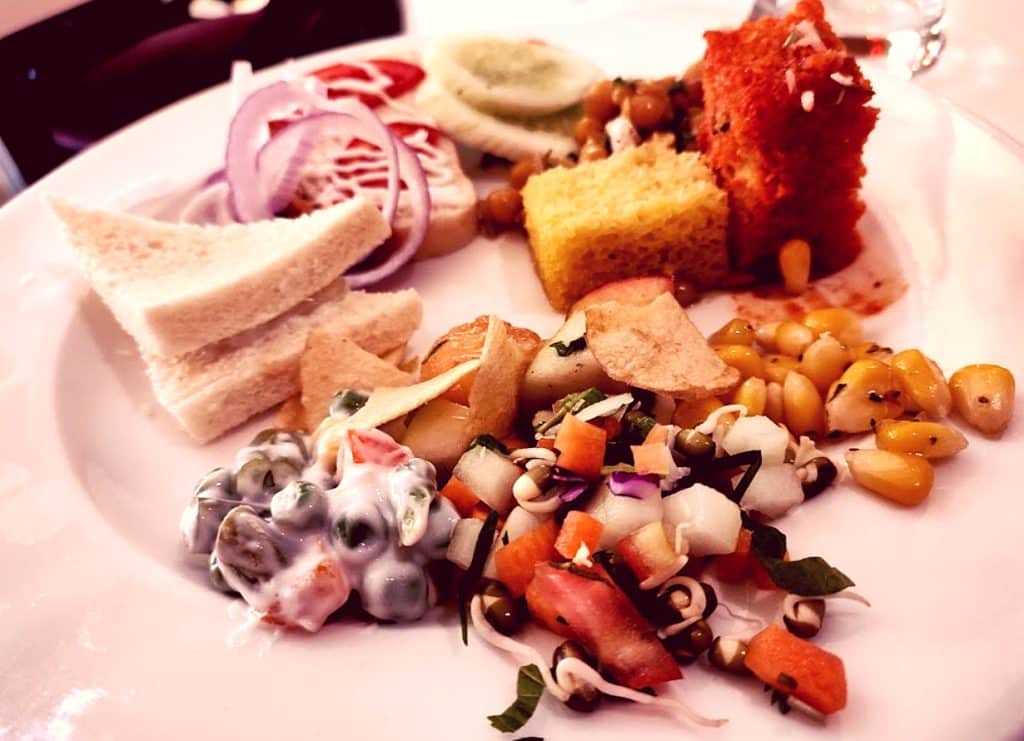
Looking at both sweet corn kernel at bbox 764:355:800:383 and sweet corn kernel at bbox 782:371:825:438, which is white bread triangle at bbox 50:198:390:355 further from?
sweet corn kernel at bbox 782:371:825:438

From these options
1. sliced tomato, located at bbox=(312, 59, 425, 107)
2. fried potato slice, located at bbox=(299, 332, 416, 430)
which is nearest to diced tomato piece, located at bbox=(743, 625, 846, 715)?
fried potato slice, located at bbox=(299, 332, 416, 430)

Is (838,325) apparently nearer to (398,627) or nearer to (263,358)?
(398,627)

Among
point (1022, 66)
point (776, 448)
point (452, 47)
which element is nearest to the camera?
point (776, 448)

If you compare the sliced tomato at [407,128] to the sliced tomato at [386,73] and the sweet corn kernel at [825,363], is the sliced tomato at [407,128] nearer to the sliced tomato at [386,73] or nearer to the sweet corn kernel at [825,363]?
the sliced tomato at [386,73]

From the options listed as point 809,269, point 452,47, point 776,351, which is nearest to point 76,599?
point 776,351

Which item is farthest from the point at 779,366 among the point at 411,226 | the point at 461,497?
the point at 411,226

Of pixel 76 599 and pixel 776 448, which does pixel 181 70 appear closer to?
pixel 76 599

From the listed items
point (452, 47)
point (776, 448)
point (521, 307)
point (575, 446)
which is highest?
point (452, 47)
